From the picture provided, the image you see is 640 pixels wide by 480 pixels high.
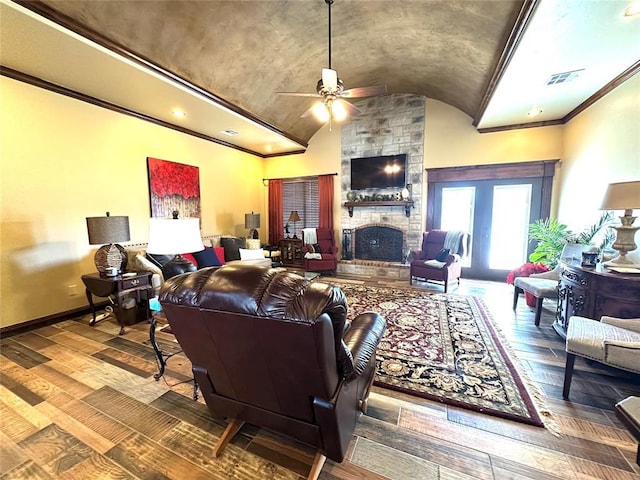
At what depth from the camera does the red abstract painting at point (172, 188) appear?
4.40 m

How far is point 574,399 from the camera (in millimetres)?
1887

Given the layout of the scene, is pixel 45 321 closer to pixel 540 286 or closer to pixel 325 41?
pixel 325 41

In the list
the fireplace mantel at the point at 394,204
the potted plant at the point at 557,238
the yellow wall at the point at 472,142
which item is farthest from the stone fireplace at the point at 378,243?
the potted plant at the point at 557,238

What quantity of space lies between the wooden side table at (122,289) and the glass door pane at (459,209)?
5299mm

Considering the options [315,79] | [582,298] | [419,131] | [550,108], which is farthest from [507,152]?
[315,79]

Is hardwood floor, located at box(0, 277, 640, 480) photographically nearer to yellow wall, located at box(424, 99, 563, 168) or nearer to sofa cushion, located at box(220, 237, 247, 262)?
sofa cushion, located at box(220, 237, 247, 262)

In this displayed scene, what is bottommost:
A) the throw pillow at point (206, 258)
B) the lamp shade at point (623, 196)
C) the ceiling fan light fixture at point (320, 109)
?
the throw pillow at point (206, 258)

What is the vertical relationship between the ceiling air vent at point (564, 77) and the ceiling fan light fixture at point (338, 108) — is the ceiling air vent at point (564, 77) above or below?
above

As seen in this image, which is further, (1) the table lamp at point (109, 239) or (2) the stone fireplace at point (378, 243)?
(2) the stone fireplace at point (378, 243)

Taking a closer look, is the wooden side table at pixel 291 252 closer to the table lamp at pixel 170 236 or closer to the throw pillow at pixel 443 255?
the throw pillow at pixel 443 255

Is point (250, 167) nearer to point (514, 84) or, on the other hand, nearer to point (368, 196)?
point (368, 196)

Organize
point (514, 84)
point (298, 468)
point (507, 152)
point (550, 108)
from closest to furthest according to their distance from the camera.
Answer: point (298, 468), point (514, 84), point (550, 108), point (507, 152)

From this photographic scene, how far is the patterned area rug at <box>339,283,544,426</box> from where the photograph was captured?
1.89 meters

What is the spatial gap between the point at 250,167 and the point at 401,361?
573cm
